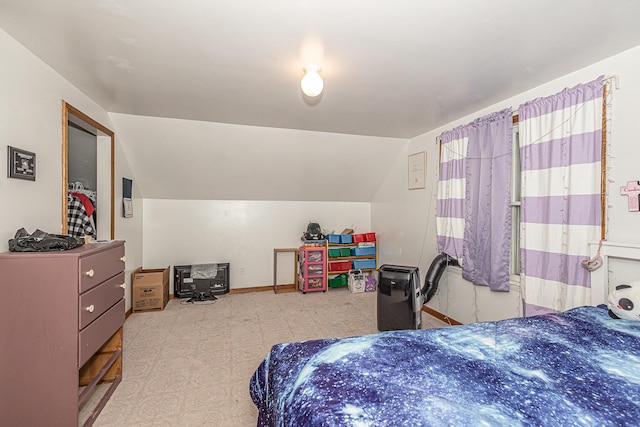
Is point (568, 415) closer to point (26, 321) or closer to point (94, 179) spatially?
point (26, 321)

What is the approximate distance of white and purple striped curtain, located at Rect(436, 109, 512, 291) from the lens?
2.67 meters

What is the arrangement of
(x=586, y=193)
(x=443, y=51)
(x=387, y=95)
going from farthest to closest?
(x=387, y=95) → (x=586, y=193) → (x=443, y=51)

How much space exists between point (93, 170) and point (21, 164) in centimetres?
172

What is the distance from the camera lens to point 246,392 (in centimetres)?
214

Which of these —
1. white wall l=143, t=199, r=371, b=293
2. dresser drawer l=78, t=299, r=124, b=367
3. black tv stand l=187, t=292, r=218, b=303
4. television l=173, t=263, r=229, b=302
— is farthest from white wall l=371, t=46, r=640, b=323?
dresser drawer l=78, t=299, r=124, b=367

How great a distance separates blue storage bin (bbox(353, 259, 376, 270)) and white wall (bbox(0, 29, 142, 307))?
3800mm

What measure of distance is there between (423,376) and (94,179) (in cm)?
386

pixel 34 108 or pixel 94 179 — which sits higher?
pixel 34 108

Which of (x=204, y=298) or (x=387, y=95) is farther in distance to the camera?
(x=204, y=298)

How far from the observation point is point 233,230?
4.69 metres

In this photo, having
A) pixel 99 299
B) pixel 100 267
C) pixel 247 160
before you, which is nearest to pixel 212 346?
pixel 99 299

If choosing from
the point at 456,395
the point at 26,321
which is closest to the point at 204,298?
the point at 26,321

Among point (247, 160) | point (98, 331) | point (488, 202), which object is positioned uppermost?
point (247, 160)

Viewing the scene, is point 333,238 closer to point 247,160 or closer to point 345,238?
point 345,238
